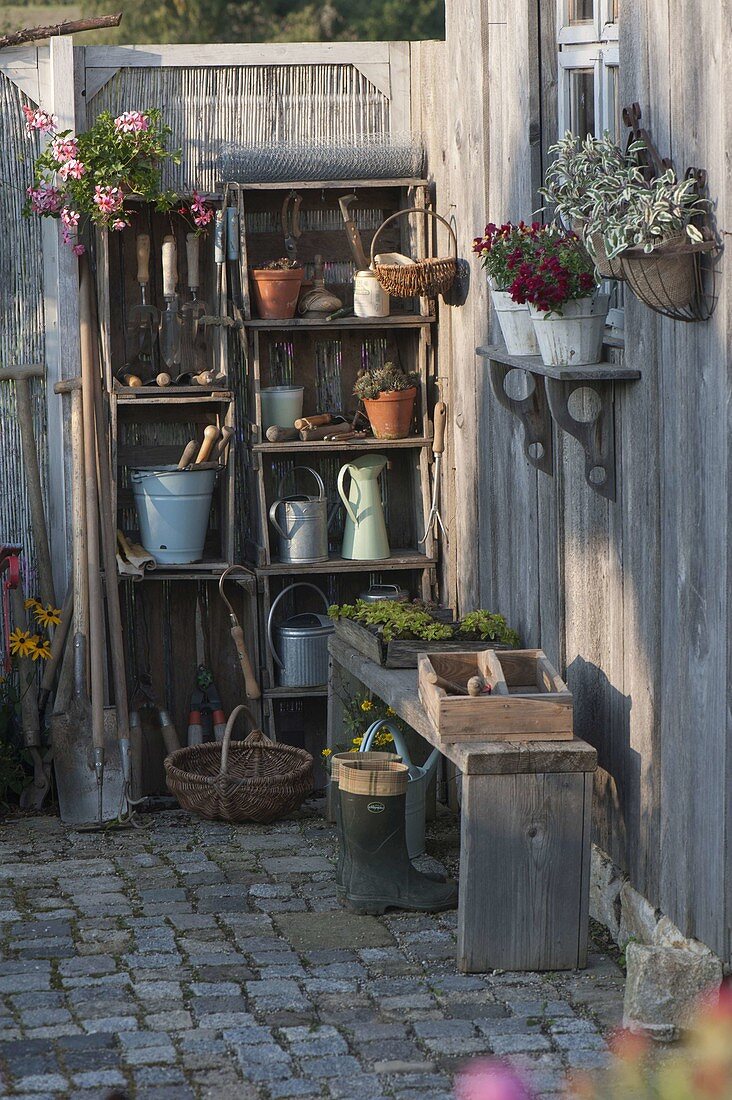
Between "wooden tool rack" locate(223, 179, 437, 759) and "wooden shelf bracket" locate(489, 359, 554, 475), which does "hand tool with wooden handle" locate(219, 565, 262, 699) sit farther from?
"wooden shelf bracket" locate(489, 359, 554, 475)

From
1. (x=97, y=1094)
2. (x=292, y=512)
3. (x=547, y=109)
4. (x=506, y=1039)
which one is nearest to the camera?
(x=97, y=1094)

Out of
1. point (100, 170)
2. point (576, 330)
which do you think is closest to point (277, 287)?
point (100, 170)

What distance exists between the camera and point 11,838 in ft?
16.8

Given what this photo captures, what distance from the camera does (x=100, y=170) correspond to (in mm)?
5277

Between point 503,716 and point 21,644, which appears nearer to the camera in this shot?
point 503,716

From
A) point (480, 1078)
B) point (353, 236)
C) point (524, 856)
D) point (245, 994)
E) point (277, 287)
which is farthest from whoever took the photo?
point (353, 236)

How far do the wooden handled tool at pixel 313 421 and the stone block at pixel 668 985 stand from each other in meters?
2.67

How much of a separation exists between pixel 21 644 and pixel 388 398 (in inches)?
61.9

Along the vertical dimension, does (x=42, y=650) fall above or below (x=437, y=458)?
below

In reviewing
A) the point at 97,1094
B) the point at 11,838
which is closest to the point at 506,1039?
the point at 97,1094

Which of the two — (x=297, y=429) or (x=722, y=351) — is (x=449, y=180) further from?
(x=722, y=351)

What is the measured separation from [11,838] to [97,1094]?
6.92ft

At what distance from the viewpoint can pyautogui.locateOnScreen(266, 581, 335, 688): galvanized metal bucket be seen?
559 centimetres

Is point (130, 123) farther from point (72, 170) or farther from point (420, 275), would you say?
point (420, 275)
